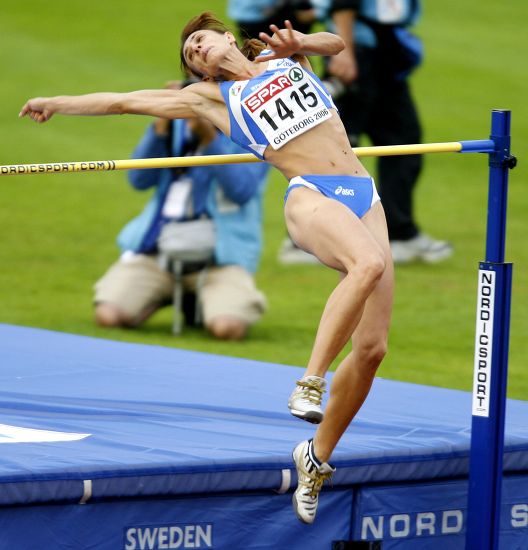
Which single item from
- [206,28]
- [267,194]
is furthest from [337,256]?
[267,194]

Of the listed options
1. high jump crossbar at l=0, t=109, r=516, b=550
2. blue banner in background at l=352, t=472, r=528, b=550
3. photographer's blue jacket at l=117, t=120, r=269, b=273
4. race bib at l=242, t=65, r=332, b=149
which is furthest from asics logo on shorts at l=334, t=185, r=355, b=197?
photographer's blue jacket at l=117, t=120, r=269, b=273

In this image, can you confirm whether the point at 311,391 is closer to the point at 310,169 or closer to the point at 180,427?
the point at 310,169

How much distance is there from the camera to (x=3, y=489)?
3.93 meters

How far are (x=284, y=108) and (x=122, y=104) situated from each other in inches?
21.1

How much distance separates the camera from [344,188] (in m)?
4.36

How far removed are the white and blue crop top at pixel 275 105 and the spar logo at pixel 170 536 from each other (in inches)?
45.6

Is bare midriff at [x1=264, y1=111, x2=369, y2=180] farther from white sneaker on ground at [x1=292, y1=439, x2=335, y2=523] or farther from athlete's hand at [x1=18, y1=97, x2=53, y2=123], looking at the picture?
white sneaker on ground at [x1=292, y1=439, x2=335, y2=523]

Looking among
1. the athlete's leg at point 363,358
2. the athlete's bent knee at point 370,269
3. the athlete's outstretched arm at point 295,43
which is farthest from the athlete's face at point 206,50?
the athlete's bent knee at point 370,269

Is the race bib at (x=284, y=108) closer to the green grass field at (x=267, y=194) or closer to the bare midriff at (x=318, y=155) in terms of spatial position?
the bare midriff at (x=318, y=155)

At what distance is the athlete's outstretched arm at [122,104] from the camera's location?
4.54 m

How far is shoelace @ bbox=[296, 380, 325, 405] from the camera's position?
13.1 ft

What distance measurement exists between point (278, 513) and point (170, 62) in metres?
12.6

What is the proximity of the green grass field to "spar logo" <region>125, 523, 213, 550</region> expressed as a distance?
2.82 meters

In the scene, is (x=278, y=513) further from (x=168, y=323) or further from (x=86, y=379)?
(x=168, y=323)
